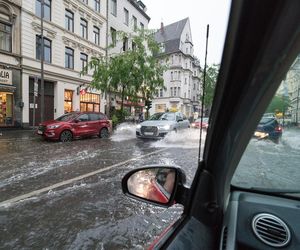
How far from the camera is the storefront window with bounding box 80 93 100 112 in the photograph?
25.2 metres

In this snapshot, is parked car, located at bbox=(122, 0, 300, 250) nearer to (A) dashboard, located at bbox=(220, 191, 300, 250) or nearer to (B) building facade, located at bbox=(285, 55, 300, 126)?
(A) dashboard, located at bbox=(220, 191, 300, 250)

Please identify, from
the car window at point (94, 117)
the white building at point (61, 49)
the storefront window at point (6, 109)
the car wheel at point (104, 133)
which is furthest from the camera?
the white building at point (61, 49)

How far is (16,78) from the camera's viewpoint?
18453 millimetres

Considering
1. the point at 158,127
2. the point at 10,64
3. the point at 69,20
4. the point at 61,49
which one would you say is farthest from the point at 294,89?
the point at 69,20

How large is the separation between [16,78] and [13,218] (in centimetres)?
1724

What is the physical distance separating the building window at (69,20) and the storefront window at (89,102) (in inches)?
244

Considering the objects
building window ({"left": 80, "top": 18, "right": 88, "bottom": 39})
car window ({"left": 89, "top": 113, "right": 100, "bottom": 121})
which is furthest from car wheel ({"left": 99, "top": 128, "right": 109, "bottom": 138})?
building window ({"left": 80, "top": 18, "right": 88, "bottom": 39})

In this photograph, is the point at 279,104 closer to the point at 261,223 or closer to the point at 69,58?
the point at 261,223

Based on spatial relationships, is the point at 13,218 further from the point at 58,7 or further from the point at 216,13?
the point at 58,7

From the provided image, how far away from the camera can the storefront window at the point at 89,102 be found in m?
25.2

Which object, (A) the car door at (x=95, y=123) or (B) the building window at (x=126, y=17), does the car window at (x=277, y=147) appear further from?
(B) the building window at (x=126, y=17)

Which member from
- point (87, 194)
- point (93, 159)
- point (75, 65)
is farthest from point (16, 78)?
point (87, 194)

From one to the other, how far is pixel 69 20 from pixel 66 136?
14.6 meters

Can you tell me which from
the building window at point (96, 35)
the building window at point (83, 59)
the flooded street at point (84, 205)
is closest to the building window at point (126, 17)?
the building window at point (96, 35)
